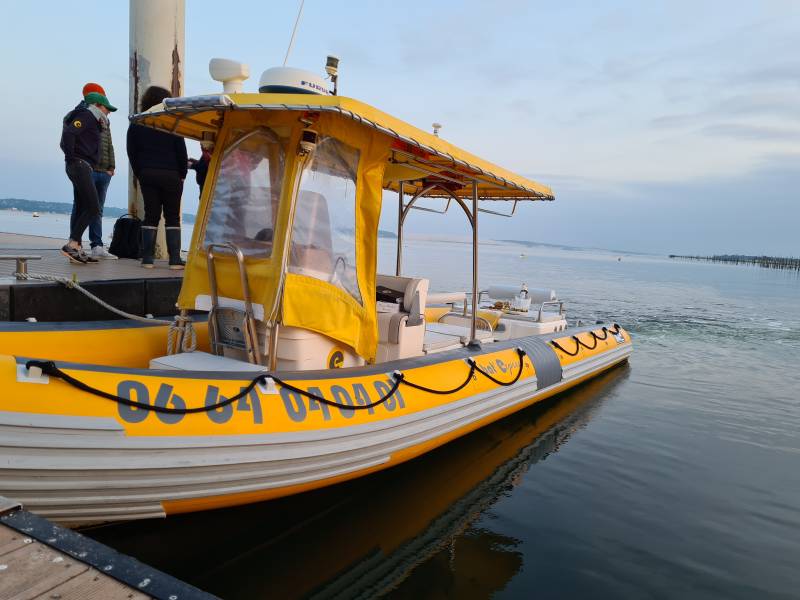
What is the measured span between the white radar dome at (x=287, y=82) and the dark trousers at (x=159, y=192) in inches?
103

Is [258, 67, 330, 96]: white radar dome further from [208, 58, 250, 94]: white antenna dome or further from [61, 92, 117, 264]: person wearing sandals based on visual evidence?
[61, 92, 117, 264]: person wearing sandals

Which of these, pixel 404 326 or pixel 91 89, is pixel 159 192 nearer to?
pixel 91 89

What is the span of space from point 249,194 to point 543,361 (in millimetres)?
3784

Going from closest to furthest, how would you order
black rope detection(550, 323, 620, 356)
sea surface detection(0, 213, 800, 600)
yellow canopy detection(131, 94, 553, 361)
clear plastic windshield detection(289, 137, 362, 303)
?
sea surface detection(0, 213, 800, 600), yellow canopy detection(131, 94, 553, 361), clear plastic windshield detection(289, 137, 362, 303), black rope detection(550, 323, 620, 356)

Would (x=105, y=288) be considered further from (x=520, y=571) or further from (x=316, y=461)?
(x=520, y=571)

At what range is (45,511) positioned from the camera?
2711 mm

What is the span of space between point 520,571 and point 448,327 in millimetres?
3530

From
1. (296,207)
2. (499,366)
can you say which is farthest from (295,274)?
(499,366)

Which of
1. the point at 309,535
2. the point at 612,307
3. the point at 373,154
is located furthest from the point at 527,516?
the point at 612,307

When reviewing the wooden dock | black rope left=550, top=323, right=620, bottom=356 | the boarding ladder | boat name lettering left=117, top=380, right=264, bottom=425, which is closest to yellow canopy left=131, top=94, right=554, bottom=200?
the boarding ladder

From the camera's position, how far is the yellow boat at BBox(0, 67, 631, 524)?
272 centimetres

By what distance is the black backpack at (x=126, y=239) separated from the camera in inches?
293

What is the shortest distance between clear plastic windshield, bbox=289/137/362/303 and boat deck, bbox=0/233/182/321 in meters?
2.04

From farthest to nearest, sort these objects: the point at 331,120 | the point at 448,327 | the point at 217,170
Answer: the point at 448,327, the point at 217,170, the point at 331,120
